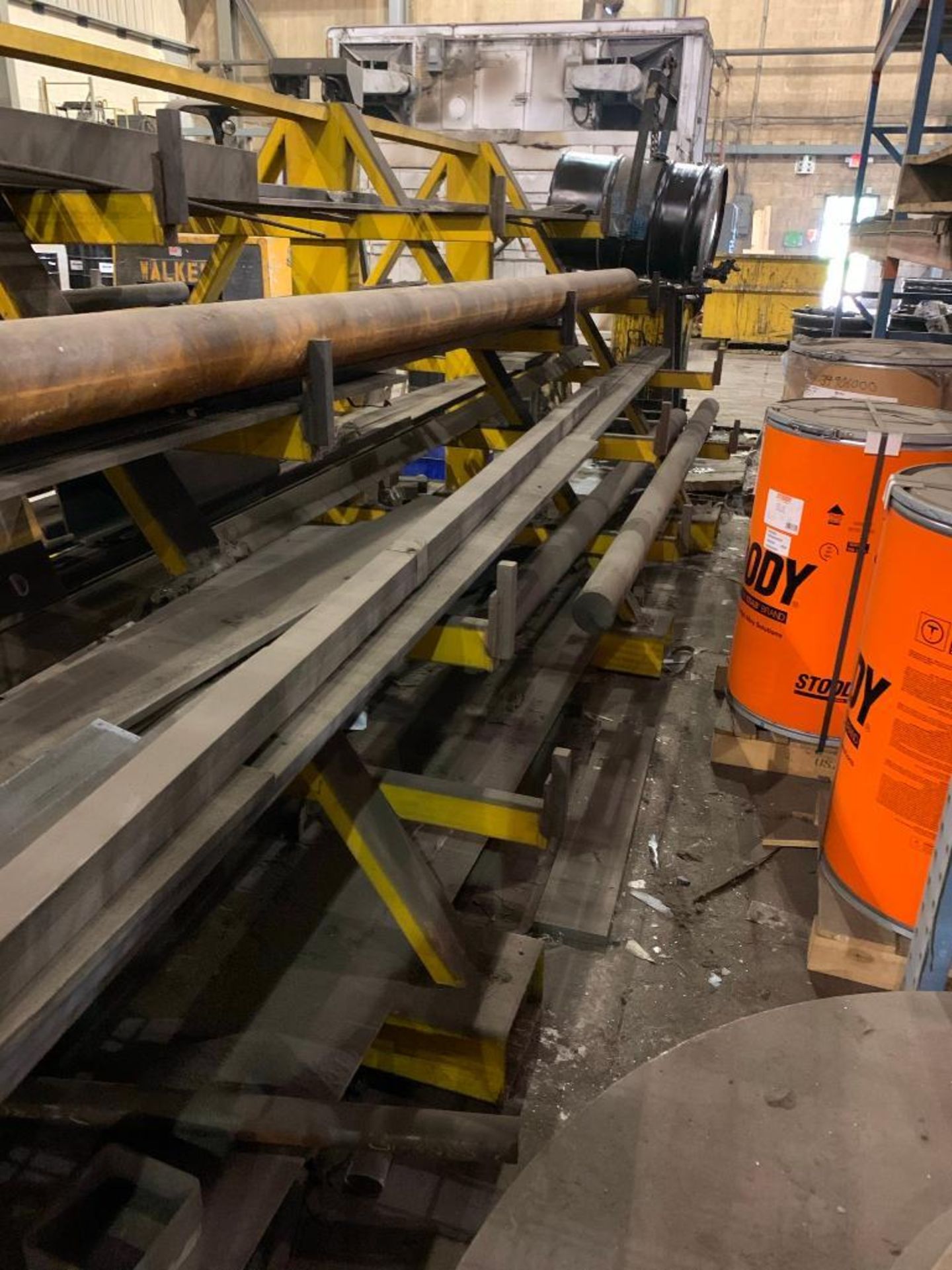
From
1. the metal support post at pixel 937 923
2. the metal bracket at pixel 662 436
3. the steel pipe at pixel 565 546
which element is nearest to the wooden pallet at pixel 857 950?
the metal support post at pixel 937 923

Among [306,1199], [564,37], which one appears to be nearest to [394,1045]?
[306,1199]

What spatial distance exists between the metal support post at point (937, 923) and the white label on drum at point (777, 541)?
1.27 metres

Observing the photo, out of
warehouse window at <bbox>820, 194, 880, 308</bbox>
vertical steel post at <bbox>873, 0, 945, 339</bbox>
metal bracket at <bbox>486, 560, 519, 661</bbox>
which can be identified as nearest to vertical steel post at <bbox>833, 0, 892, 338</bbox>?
vertical steel post at <bbox>873, 0, 945, 339</bbox>

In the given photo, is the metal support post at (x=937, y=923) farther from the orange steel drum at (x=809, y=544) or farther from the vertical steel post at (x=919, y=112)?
the vertical steel post at (x=919, y=112)

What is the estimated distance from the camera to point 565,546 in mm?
2457

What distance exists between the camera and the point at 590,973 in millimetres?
2084

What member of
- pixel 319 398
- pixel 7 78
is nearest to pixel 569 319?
pixel 319 398

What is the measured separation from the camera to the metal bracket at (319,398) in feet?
5.39

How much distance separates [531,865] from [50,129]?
6.27 ft

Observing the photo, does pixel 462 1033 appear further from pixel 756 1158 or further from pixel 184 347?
pixel 184 347

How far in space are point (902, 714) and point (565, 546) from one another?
38.8 inches

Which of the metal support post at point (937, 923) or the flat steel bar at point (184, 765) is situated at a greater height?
the flat steel bar at point (184, 765)

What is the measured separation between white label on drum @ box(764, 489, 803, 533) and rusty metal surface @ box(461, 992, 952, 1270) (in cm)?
160

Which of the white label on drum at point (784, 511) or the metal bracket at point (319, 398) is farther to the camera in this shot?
the white label on drum at point (784, 511)
